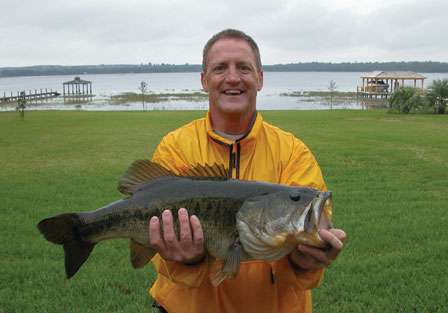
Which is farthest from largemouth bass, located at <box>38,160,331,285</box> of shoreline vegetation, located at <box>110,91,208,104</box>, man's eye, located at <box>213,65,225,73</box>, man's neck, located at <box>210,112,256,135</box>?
shoreline vegetation, located at <box>110,91,208,104</box>

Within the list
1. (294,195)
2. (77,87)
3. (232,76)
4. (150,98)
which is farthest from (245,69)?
(77,87)

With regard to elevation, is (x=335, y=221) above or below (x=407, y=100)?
below

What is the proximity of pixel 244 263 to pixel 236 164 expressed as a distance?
2.12 feet

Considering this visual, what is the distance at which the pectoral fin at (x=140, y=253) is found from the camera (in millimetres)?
3086

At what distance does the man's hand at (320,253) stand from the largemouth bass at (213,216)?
2.2 inches

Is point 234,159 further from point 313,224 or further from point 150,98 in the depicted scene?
point 150,98

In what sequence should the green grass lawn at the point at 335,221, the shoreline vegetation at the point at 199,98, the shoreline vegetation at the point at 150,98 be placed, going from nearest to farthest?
the green grass lawn at the point at 335,221 → the shoreline vegetation at the point at 199,98 → the shoreline vegetation at the point at 150,98

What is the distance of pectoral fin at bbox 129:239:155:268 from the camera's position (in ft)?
10.1

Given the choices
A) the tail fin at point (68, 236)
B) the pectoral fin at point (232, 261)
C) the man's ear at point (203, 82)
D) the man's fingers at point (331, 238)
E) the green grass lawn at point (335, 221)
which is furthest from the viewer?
the green grass lawn at point (335, 221)

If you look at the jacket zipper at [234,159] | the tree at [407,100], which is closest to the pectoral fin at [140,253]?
the jacket zipper at [234,159]

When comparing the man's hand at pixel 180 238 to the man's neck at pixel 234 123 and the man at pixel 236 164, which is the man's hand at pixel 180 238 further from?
the man's neck at pixel 234 123

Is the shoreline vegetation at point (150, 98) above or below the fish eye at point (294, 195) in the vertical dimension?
above

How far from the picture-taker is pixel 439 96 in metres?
38.6

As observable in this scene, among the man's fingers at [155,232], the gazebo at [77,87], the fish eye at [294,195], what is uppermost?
the gazebo at [77,87]
